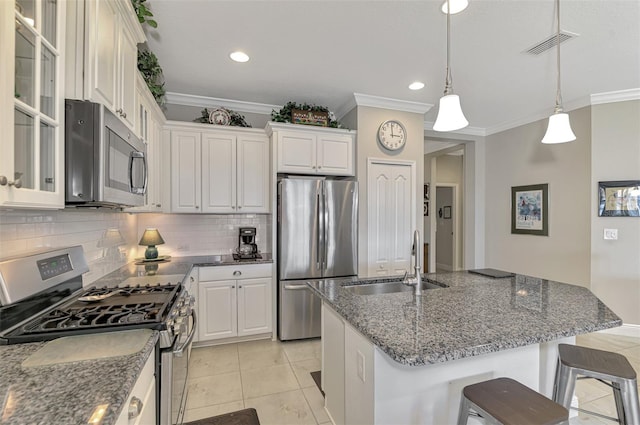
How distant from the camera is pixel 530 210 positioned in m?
4.24

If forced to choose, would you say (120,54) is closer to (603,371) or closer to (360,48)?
(360,48)

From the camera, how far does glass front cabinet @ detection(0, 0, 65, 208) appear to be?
0.90m

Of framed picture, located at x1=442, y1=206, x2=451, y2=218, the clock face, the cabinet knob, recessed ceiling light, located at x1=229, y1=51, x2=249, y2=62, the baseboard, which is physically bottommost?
the baseboard

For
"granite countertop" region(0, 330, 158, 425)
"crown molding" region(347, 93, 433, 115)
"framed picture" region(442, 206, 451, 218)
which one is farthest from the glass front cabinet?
"framed picture" region(442, 206, 451, 218)

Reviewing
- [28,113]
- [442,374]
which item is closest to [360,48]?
[28,113]

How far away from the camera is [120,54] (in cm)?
167

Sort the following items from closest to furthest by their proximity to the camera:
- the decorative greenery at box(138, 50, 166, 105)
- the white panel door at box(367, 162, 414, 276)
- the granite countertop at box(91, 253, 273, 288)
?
the granite countertop at box(91, 253, 273, 288)
the decorative greenery at box(138, 50, 166, 105)
the white panel door at box(367, 162, 414, 276)

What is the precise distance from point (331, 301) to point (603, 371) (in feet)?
4.33

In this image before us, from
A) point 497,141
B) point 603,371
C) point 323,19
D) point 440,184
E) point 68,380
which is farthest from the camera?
point 440,184

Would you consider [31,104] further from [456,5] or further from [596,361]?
[596,361]

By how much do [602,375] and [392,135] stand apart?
2851 mm

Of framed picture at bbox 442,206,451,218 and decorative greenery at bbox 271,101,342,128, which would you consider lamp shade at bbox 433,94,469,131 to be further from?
framed picture at bbox 442,206,451,218

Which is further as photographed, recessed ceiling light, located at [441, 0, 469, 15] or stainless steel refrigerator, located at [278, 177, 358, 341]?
stainless steel refrigerator, located at [278, 177, 358, 341]

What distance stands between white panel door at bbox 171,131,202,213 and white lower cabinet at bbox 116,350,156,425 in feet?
7.23
